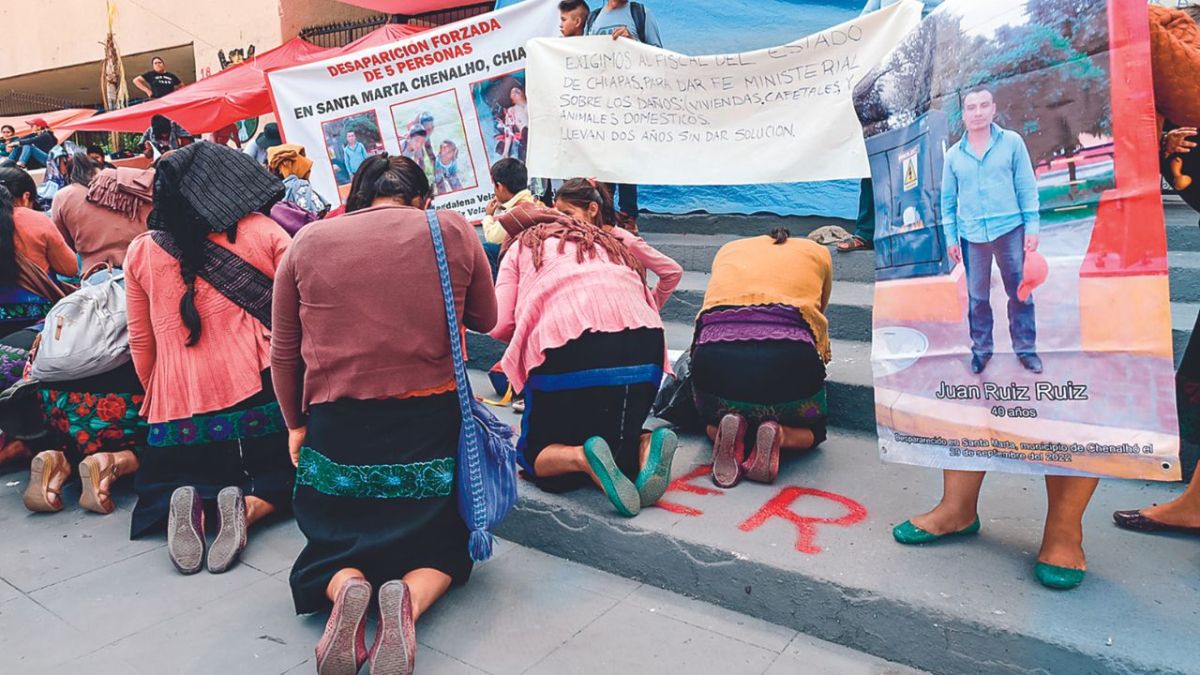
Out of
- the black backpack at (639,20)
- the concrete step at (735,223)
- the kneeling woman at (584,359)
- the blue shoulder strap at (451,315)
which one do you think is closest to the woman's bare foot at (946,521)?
the kneeling woman at (584,359)

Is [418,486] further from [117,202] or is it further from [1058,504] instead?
[117,202]

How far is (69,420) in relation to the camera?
369 centimetres

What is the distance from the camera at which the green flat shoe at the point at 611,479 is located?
2898mm

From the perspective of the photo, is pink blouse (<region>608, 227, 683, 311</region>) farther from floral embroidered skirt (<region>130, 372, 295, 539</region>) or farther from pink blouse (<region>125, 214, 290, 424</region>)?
floral embroidered skirt (<region>130, 372, 295, 539</region>)

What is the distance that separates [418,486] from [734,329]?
1460 mm

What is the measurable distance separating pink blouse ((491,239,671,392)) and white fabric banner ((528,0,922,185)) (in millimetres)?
1618

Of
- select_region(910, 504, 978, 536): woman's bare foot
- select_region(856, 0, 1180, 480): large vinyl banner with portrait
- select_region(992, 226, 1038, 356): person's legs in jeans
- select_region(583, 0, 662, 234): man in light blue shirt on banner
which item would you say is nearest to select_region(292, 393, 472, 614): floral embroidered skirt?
select_region(856, 0, 1180, 480): large vinyl banner with portrait

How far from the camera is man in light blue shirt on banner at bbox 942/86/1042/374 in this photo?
2.16m

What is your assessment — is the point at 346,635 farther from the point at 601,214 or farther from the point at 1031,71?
the point at 1031,71

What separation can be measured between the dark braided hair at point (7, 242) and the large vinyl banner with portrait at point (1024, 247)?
412 centimetres

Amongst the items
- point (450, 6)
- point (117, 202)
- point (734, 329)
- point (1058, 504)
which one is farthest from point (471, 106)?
point (450, 6)

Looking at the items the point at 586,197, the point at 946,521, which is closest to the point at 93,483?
the point at 586,197

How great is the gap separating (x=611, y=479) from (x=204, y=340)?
1654mm

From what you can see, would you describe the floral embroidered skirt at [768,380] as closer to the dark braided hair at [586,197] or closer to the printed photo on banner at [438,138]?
the dark braided hair at [586,197]
